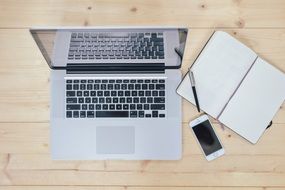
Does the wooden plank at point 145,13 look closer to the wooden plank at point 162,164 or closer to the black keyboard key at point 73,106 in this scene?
the black keyboard key at point 73,106

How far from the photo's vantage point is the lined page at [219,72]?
3.00 feet

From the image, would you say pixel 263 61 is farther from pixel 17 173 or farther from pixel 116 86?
pixel 17 173

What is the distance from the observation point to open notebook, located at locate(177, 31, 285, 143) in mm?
906

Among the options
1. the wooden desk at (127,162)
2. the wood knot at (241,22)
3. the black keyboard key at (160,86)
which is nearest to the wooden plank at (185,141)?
the wooden desk at (127,162)

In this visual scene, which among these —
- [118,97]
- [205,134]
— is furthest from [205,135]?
[118,97]

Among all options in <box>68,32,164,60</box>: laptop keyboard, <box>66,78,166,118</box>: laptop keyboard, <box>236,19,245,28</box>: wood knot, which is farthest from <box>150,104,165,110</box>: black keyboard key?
<box>236,19,245,28</box>: wood knot

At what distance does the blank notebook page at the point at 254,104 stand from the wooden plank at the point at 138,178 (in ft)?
0.32

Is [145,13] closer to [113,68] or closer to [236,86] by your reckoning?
[113,68]

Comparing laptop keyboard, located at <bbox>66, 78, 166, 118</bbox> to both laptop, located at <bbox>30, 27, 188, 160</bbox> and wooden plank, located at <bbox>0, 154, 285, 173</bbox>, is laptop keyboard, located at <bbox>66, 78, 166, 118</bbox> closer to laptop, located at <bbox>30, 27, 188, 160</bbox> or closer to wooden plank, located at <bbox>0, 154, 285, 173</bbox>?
laptop, located at <bbox>30, 27, 188, 160</bbox>

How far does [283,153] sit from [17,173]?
0.63 metres

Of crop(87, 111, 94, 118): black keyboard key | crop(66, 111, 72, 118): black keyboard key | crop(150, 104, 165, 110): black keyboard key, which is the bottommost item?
crop(66, 111, 72, 118): black keyboard key

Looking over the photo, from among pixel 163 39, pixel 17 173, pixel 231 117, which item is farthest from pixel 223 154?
pixel 17 173

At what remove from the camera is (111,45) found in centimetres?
81

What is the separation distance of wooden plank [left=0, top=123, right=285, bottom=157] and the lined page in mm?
62
